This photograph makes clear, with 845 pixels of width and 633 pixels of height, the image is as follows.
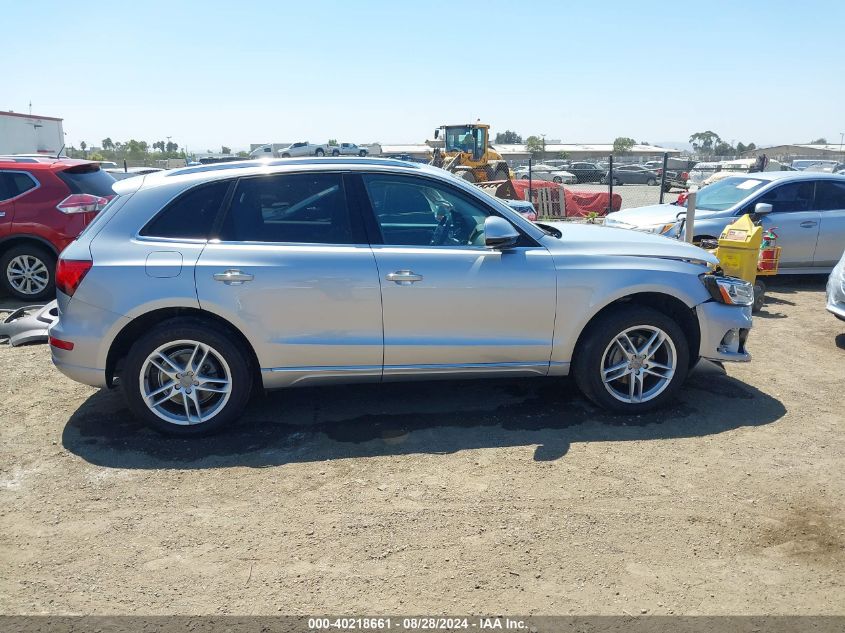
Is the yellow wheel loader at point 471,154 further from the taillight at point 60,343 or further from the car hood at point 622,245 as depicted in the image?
the taillight at point 60,343

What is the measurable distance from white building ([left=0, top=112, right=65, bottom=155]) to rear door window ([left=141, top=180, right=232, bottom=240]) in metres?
29.0

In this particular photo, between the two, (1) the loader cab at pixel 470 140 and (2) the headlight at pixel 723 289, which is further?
(1) the loader cab at pixel 470 140

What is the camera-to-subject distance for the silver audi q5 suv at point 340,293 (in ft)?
14.1

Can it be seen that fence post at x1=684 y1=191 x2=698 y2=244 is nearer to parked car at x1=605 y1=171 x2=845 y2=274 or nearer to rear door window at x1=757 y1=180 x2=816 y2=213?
parked car at x1=605 y1=171 x2=845 y2=274

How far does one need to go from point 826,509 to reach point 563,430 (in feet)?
5.13

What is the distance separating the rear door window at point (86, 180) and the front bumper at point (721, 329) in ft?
23.5

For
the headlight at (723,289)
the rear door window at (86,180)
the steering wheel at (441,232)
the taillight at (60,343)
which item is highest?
the rear door window at (86,180)

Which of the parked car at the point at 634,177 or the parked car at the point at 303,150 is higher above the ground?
the parked car at the point at 303,150

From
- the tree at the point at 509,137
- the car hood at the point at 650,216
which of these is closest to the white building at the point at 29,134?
the car hood at the point at 650,216

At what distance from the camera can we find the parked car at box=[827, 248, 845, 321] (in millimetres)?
6676

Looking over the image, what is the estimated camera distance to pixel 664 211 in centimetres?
1000

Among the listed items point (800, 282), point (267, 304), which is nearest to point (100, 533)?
point (267, 304)

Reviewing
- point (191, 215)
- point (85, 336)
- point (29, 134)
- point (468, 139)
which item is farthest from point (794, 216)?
point (29, 134)

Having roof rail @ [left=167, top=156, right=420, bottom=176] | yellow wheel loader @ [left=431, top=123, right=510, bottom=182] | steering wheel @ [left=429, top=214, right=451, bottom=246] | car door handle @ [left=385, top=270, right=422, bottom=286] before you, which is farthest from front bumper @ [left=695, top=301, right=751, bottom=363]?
yellow wheel loader @ [left=431, top=123, right=510, bottom=182]
